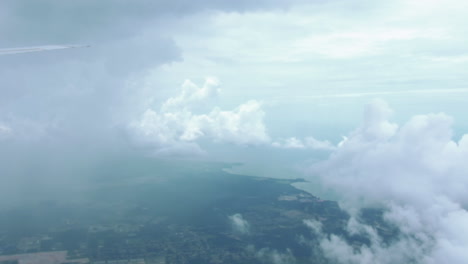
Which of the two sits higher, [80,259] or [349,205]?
[349,205]

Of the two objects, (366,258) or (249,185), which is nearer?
(366,258)

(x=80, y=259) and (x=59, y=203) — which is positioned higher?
(x=59, y=203)

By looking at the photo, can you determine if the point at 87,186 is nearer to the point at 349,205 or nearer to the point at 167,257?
the point at 167,257

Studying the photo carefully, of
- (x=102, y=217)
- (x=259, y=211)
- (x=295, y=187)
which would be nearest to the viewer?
(x=102, y=217)

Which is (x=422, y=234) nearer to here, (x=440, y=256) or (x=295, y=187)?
(x=440, y=256)

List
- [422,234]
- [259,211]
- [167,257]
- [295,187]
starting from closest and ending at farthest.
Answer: [167,257]
[422,234]
[259,211]
[295,187]

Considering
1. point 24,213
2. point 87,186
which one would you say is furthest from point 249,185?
point 24,213

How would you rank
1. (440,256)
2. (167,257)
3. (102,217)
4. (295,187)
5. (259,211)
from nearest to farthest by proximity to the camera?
(440,256) < (167,257) < (102,217) < (259,211) < (295,187)

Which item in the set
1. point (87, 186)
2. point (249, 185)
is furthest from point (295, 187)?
point (87, 186)

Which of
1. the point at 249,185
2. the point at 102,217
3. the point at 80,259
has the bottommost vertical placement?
the point at 80,259
